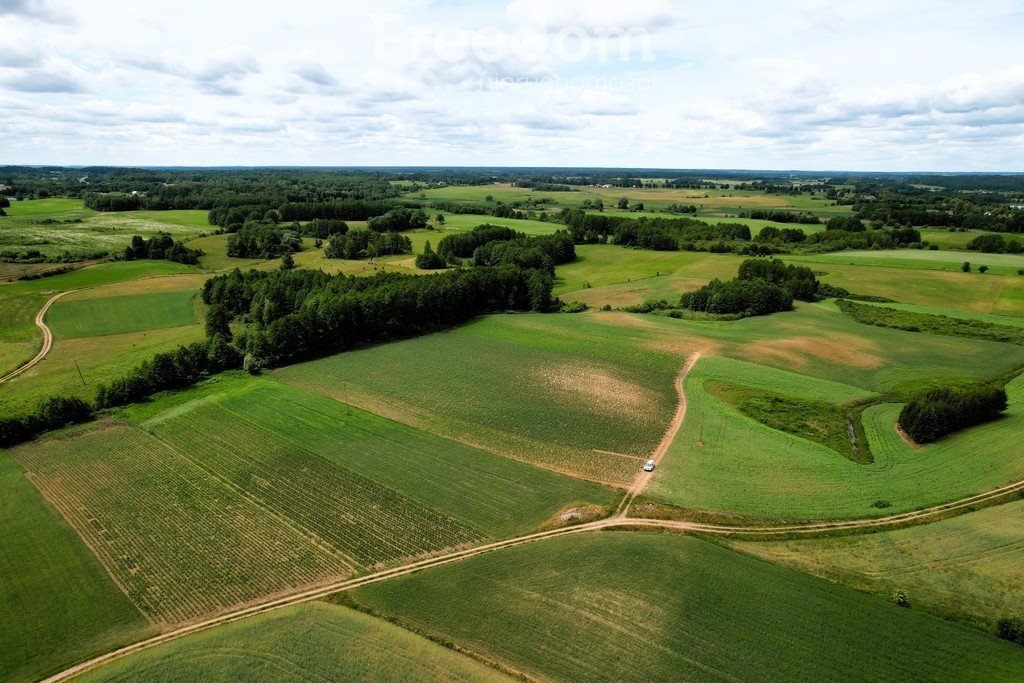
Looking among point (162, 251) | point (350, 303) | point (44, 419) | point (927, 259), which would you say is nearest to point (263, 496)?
point (44, 419)

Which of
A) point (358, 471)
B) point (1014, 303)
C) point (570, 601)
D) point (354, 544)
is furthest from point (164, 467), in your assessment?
point (1014, 303)

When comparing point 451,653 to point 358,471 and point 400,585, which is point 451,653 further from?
point 358,471

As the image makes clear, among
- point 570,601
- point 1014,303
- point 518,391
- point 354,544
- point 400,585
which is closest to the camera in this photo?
point 570,601

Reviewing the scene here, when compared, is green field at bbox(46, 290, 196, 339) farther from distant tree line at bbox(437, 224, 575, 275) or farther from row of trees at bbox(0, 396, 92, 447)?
distant tree line at bbox(437, 224, 575, 275)

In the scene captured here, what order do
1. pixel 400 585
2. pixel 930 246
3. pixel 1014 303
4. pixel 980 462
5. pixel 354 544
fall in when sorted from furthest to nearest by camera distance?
pixel 930 246 < pixel 1014 303 < pixel 980 462 < pixel 354 544 < pixel 400 585

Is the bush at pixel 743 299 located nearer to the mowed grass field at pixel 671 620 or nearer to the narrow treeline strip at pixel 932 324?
the narrow treeline strip at pixel 932 324

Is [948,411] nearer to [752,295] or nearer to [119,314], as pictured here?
[752,295]
